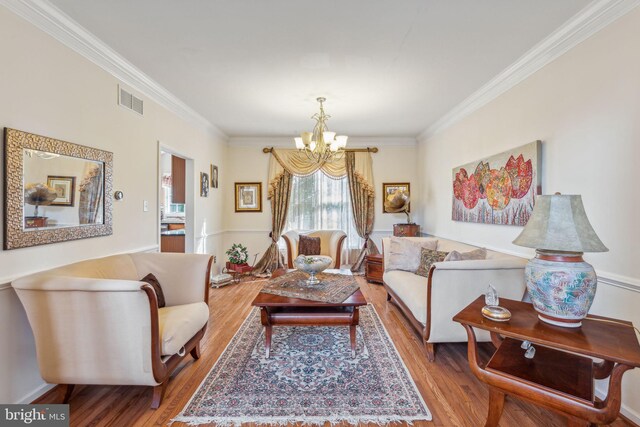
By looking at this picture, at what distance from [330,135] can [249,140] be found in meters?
2.83

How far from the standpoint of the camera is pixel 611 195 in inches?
77.8

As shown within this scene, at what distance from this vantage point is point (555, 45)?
2.38 m

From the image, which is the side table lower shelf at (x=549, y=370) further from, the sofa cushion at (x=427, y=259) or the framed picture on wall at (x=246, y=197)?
the framed picture on wall at (x=246, y=197)

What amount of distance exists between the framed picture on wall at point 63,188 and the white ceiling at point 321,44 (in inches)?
46.5

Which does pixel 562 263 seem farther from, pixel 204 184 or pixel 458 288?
pixel 204 184

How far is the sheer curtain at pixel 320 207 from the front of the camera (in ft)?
19.2

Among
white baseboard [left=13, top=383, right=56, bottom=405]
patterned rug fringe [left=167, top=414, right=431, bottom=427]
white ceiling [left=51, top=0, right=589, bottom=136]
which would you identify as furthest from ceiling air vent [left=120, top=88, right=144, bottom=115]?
patterned rug fringe [left=167, top=414, right=431, bottom=427]

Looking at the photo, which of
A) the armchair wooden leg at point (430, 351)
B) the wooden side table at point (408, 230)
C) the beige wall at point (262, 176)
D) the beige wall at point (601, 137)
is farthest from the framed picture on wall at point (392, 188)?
the armchair wooden leg at point (430, 351)

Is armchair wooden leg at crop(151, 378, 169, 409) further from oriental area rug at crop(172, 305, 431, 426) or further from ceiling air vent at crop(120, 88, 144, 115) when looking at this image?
ceiling air vent at crop(120, 88, 144, 115)

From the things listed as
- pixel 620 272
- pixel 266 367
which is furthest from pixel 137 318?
pixel 620 272

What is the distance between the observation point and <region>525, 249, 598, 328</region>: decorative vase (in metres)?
1.49

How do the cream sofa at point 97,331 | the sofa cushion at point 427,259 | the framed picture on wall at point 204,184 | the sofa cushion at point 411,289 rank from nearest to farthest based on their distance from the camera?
1. the cream sofa at point 97,331
2. the sofa cushion at point 411,289
3. the sofa cushion at point 427,259
4. the framed picture on wall at point 204,184

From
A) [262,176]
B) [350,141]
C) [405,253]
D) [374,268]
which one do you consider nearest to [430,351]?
[405,253]

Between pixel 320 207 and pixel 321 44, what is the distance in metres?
3.60
